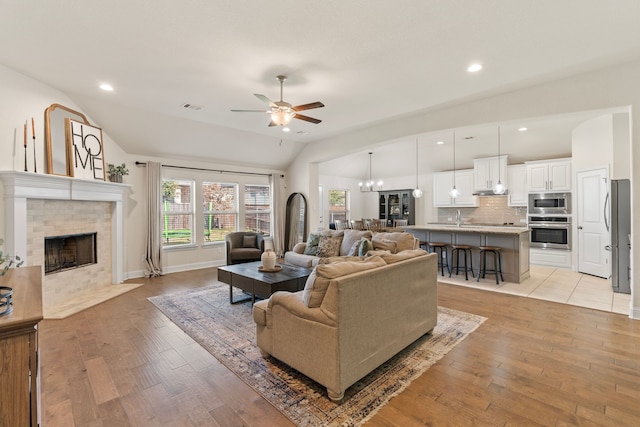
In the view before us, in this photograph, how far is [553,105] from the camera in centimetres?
394

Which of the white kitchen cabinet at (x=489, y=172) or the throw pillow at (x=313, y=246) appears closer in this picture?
the throw pillow at (x=313, y=246)

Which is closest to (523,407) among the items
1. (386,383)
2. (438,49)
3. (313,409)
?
(386,383)

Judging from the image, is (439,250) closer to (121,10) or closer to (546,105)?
(546,105)

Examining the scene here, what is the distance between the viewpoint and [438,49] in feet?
10.2

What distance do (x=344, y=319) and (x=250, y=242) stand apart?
4709mm

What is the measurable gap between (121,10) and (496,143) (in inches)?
307

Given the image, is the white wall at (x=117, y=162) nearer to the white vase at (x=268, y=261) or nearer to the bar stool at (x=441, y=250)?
the white vase at (x=268, y=261)

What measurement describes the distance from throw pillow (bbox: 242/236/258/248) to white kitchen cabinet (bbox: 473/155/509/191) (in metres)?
6.12

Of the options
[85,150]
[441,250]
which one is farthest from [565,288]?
[85,150]

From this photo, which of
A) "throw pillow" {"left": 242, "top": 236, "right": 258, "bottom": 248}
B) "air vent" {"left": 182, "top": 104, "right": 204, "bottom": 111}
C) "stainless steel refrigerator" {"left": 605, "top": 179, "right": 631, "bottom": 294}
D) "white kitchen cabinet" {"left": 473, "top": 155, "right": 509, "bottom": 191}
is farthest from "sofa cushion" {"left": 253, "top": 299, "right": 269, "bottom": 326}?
"white kitchen cabinet" {"left": 473, "top": 155, "right": 509, "bottom": 191}

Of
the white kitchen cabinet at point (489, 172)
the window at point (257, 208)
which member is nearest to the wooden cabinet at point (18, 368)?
the window at point (257, 208)

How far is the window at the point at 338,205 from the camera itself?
10594 mm

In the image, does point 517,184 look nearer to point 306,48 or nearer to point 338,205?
point 338,205

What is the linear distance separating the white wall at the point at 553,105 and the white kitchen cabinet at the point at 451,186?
13.2 feet
